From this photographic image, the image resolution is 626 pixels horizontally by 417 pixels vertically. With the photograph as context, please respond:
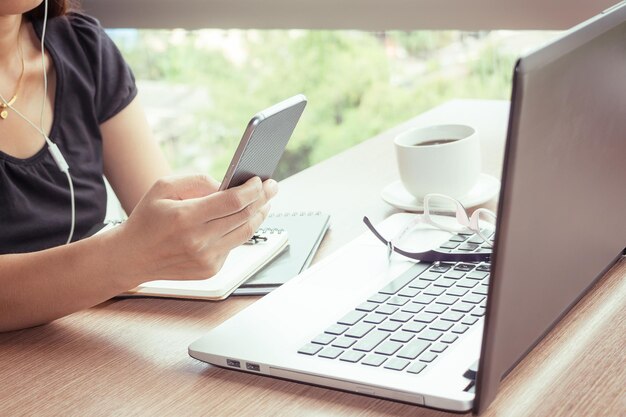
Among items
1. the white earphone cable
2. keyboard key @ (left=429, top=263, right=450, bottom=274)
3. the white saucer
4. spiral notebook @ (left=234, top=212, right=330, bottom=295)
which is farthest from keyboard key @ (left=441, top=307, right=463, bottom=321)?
the white earphone cable

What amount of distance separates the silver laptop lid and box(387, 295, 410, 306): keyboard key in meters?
0.15

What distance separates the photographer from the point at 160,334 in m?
0.91

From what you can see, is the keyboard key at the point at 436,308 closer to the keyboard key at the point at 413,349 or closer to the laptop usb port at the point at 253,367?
the keyboard key at the point at 413,349

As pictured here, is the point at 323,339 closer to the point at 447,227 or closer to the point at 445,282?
the point at 445,282

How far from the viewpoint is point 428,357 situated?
0.75 metres

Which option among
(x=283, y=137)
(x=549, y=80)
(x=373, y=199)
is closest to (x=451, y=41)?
(x=373, y=199)

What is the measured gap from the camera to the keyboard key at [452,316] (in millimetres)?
822

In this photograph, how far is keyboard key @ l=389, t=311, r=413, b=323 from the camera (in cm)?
82

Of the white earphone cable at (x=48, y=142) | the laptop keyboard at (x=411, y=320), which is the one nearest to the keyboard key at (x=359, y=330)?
the laptop keyboard at (x=411, y=320)

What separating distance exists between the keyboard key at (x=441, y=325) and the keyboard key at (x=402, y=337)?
0.03 m

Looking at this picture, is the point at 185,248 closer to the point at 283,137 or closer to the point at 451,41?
the point at 283,137

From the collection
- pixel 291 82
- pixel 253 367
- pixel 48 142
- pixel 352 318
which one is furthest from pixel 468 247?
pixel 291 82

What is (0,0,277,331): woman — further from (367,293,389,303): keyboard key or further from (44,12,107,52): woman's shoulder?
(367,293,389,303): keyboard key

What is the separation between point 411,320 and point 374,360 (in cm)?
8
